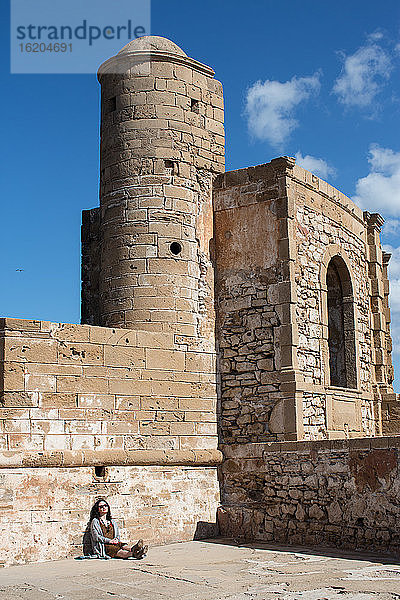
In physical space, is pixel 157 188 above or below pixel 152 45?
below

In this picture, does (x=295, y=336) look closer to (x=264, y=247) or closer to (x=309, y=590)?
(x=264, y=247)

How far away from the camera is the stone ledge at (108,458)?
352 inches

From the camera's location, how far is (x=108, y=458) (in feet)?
32.0

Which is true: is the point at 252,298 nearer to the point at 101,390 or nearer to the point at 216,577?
the point at 101,390

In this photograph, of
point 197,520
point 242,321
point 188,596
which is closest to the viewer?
point 188,596

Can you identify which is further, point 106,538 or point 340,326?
point 340,326

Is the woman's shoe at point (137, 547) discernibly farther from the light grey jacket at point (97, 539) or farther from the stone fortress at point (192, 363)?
the stone fortress at point (192, 363)

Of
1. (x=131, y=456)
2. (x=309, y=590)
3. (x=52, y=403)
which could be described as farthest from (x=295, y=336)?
(x=309, y=590)

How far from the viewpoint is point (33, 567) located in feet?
28.3

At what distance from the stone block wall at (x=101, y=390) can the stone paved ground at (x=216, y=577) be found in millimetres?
1562

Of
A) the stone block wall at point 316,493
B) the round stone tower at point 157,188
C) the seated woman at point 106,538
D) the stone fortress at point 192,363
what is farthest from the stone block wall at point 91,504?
the round stone tower at point 157,188

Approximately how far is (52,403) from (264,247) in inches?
162

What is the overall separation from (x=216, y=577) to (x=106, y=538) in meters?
1.92

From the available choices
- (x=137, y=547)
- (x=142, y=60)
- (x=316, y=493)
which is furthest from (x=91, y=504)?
(x=142, y=60)
